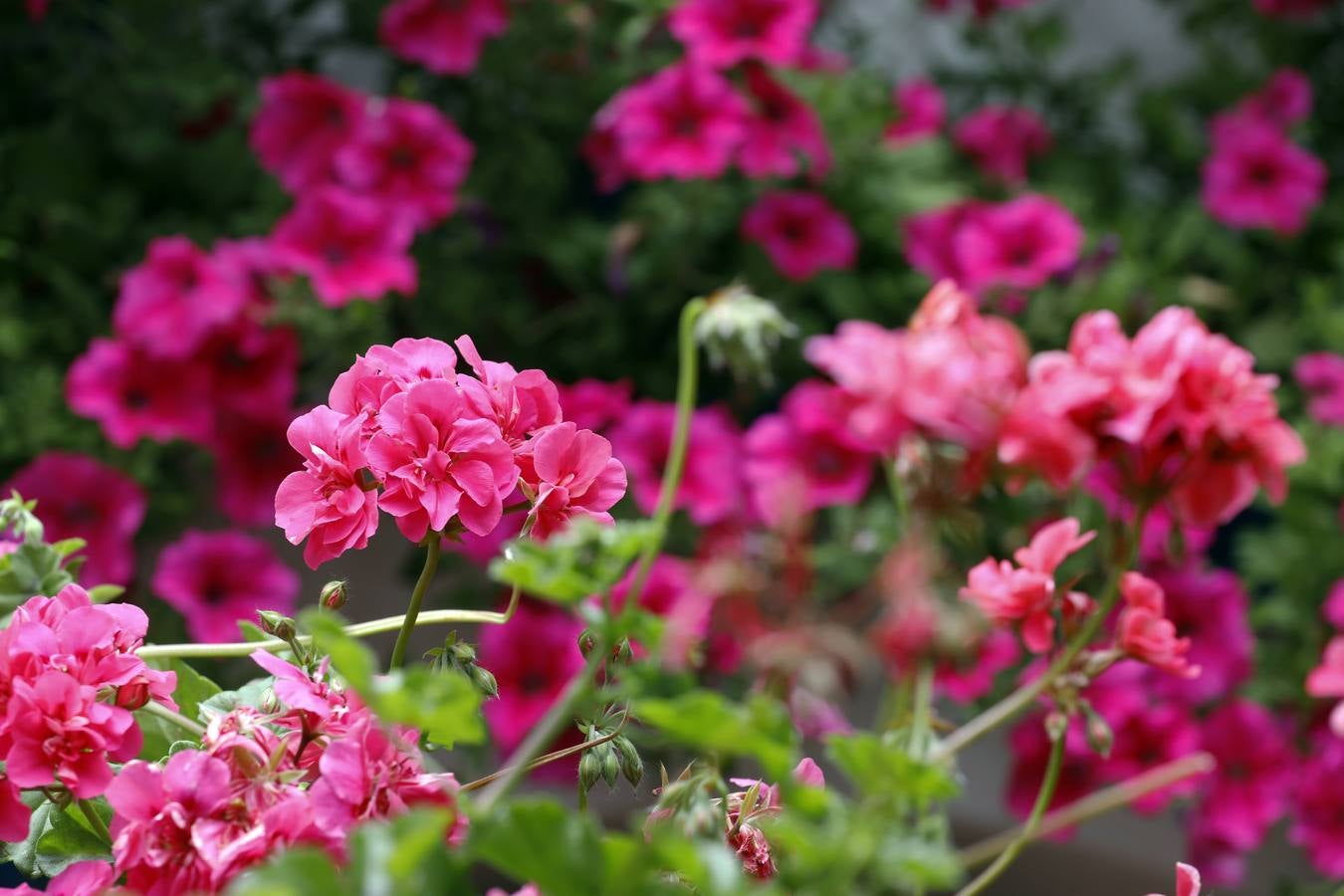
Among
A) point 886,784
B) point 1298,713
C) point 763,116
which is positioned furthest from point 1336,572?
point 886,784

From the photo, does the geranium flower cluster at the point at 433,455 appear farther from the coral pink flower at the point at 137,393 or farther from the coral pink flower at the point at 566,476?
the coral pink flower at the point at 137,393

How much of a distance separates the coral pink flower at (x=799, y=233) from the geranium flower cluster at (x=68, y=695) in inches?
44.4

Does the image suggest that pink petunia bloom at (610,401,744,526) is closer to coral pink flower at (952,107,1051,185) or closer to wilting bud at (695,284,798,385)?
coral pink flower at (952,107,1051,185)

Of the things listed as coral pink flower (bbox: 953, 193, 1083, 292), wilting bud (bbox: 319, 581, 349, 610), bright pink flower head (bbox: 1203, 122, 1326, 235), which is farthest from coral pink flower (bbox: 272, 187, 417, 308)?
bright pink flower head (bbox: 1203, 122, 1326, 235)

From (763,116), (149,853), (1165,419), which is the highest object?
(1165,419)

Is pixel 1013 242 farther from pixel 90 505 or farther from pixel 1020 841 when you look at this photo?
pixel 1020 841

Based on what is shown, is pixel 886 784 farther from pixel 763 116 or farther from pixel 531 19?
pixel 531 19

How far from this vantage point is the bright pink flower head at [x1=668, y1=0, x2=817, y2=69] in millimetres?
1430

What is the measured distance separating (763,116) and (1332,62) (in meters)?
0.93

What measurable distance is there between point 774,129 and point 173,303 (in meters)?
0.60

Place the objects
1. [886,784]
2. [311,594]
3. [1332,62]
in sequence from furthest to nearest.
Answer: [1332,62]
[311,594]
[886,784]

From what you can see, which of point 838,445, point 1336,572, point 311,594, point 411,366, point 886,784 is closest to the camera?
point 886,784

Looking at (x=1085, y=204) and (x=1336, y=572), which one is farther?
(x=1085, y=204)

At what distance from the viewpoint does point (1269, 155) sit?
1.74 metres
